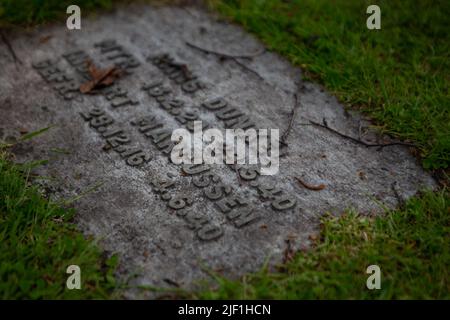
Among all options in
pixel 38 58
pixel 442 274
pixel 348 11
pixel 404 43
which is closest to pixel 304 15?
pixel 348 11

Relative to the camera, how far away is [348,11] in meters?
3.93

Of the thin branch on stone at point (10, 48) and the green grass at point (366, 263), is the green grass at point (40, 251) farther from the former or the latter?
the thin branch on stone at point (10, 48)

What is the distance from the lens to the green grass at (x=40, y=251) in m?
2.10

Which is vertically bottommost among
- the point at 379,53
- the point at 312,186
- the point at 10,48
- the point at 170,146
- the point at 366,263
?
the point at 366,263

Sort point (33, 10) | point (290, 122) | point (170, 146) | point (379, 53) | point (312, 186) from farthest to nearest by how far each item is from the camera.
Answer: point (33, 10), point (379, 53), point (290, 122), point (170, 146), point (312, 186)

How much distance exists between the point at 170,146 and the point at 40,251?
0.99m

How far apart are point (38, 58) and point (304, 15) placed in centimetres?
221

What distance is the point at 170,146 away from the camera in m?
2.84

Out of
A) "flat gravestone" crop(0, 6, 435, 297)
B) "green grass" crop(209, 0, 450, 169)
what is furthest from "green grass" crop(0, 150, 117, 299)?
"green grass" crop(209, 0, 450, 169)

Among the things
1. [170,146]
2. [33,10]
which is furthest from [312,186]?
[33,10]

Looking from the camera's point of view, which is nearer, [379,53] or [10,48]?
[379,53]

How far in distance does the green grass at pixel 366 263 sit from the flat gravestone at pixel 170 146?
101 mm

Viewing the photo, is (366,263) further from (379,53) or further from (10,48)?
(10,48)
